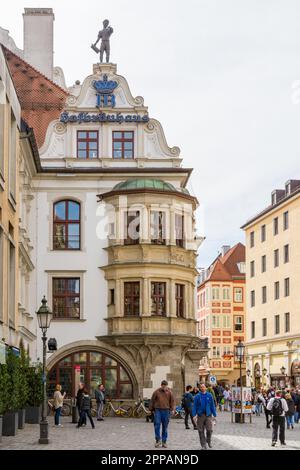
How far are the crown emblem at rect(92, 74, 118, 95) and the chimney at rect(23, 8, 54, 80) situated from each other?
10966 mm

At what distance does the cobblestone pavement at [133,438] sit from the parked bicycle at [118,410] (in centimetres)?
444

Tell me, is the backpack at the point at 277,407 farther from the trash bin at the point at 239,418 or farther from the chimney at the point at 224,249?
the chimney at the point at 224,249

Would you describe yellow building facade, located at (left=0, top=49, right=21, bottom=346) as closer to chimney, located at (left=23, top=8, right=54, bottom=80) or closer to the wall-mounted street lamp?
chimney, located at (left=23, top=8, right=54, bottom=80)

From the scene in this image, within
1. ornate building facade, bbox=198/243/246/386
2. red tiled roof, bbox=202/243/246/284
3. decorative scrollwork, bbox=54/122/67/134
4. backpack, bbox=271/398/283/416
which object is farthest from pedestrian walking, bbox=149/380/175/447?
red tiled roof, bbox=202/243/246/284

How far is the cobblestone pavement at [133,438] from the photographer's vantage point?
993 inches

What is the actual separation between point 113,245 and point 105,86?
788cm

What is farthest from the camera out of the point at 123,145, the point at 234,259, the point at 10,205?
the point at 234,259

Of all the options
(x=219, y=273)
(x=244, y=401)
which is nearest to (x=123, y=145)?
(x=244, y=401)

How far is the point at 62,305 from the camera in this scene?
46.4 m

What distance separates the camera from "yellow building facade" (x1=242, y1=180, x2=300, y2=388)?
71875 millimetres

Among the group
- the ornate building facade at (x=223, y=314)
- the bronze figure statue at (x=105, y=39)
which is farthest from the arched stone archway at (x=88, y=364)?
the ornate building facade at (x=223, y=314)

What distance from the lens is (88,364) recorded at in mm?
46094

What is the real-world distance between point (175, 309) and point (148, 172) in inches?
267

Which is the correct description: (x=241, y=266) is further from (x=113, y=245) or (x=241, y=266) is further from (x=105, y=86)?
(x=113, y=245)
